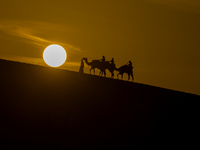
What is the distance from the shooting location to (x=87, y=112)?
26812 mm

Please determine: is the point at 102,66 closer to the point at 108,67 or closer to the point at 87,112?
the point at 108,67

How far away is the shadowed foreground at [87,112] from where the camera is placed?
24594 millimetres

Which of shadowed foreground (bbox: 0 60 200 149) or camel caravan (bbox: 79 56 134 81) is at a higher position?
camel caravan (bbox: 79 56 134 81)

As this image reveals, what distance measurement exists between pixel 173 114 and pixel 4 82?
8.15 meters

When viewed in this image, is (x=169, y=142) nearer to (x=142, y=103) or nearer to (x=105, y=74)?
(x=142, y=103)

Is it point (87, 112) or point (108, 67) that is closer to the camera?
point (87, 112)

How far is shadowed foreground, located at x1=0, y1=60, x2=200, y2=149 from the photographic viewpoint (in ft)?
80.7

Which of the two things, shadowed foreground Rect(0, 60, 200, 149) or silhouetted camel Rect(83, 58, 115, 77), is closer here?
shadowed foreground Rect(0, 60, 200, 149)

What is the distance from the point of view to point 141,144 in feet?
85.7

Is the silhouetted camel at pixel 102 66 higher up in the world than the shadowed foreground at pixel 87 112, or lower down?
higher up

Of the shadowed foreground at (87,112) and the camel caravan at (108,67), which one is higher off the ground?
the camel caravan at (108,67)

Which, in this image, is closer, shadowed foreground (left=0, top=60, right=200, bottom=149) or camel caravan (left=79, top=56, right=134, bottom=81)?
shadowed foreground (left=0, top=60, right=200, bottom=149)

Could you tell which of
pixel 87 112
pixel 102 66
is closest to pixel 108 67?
pixel 102 66

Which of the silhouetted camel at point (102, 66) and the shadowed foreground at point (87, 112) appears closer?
the shadowed foreground at point (87, 112)
